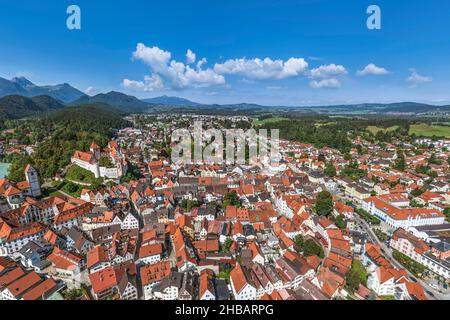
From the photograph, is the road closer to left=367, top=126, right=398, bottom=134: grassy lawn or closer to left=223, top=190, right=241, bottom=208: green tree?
left=223, top=190, right=241, bottom=208: green tree

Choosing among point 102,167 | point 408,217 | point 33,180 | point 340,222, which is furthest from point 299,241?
point 33,180

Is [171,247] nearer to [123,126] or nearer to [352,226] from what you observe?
[352,226]

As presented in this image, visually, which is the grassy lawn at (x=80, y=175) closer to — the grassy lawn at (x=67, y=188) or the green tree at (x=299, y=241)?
the grassy lawn at (x=67, y=188)

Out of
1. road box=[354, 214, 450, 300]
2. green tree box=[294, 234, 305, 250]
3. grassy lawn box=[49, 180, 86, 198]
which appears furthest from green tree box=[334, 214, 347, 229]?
grassy lawn box=[49, 180, 86, 198]

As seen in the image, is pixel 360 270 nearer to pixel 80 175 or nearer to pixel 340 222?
pixel 340 222

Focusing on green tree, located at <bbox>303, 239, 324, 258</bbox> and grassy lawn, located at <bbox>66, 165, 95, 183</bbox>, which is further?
grassy lawn, located at <bbox>66, 165, 95, 183</bbox>

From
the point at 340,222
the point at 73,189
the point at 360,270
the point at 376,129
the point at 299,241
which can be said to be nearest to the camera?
the point at 360,270

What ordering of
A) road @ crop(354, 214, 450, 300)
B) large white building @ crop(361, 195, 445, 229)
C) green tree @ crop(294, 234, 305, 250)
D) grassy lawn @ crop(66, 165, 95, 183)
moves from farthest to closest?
grassy lawn @ crop(66, 165, 95, 183), large white building @ crop(361, 195, 445, 229), green tree @ crop(294, 234, 305, 250), road @ crop(354, 214, 450, 300)
